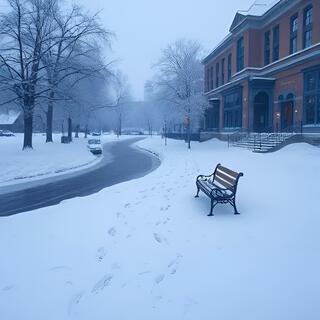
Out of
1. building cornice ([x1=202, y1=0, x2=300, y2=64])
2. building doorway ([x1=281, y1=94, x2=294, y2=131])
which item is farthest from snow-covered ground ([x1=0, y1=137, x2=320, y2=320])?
building cornice ([x1=202, y1=0, x2=300, y2=64])

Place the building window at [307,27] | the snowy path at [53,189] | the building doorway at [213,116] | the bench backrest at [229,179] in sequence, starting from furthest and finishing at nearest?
the building doorway at [213,116] → the building window at [307,27] → the snowy path at [53,189] → the bench backrest at [229,179]

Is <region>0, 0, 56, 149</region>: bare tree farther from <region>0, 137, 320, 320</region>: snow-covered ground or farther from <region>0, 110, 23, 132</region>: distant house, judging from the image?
<region>0, 110, 23, 132</region>: distant house

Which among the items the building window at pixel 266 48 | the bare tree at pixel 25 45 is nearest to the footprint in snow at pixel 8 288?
the bare tree at pixel 25 45

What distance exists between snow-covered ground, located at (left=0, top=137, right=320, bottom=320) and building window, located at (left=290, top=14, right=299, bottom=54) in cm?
2248

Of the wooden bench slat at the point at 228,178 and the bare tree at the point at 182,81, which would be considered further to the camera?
the bare tree at the point at 182,81

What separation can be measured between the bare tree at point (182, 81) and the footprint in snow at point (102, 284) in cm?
3198

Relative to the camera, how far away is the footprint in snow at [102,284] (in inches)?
177

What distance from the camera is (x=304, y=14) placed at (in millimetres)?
25484

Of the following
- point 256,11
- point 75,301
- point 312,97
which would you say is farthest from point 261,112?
point 75,301

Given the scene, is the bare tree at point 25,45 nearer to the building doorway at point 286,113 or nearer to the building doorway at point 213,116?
the building doorway at point 286,113

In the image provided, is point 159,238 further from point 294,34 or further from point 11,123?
point 11,123

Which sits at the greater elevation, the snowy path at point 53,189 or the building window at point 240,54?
the building window at point 240,54

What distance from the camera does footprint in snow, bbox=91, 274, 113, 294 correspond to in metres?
4.48

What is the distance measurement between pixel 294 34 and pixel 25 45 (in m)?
21.8
